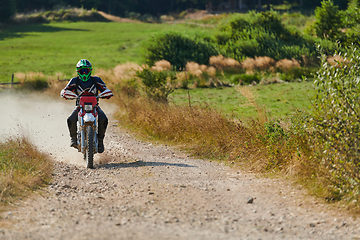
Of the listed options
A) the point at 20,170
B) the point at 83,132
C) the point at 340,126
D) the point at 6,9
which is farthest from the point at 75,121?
the point at 6,9

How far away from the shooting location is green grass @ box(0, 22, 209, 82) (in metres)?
37.6

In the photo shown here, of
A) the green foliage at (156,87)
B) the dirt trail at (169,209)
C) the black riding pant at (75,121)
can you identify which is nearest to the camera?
the dirt trail at (169,209)

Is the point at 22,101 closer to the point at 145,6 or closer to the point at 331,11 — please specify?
the point at 331,11

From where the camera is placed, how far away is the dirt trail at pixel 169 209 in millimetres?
5570

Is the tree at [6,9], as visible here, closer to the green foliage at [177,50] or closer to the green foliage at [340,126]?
the green foliage at [177,50]

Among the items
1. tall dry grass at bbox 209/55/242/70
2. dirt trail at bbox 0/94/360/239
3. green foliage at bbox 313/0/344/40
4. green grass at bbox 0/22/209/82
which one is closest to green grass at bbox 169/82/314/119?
tall dry grass at bbox 209/55/242/70

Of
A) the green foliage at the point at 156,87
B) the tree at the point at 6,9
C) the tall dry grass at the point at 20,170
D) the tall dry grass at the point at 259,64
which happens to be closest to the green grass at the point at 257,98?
the green foliage at the point at 156,87

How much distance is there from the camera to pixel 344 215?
627 cm

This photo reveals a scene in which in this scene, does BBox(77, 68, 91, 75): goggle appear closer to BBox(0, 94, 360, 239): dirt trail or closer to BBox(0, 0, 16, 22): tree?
BBox(0, 94, 360, 239): dirt trail

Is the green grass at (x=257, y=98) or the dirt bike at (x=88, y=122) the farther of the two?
the green grass at (x=257, y=98)

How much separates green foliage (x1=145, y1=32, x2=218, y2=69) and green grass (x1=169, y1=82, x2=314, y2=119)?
988cm

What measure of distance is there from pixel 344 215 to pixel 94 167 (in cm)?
524

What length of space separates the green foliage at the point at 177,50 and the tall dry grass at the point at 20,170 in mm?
27351

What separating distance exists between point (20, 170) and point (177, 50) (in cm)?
3058
